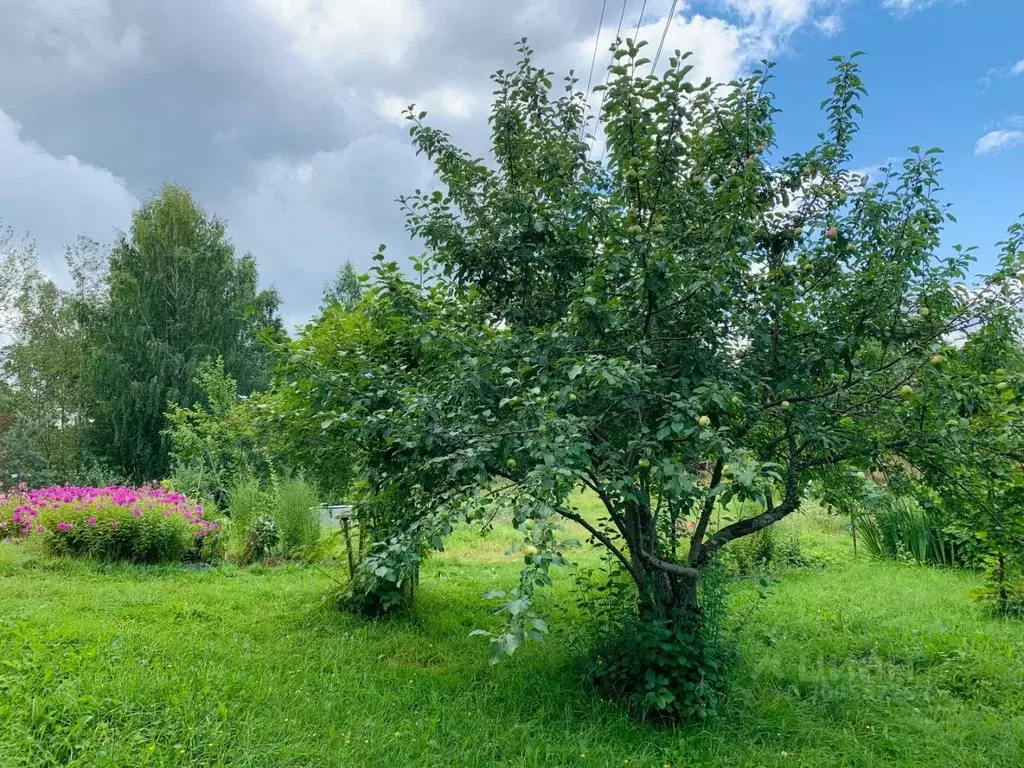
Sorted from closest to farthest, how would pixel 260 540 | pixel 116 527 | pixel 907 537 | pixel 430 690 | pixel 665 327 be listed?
1. pixel 665 327
2. pixel 430 690
3. pixel 116 527
4. pixel 907 537
5. pixel 260 540

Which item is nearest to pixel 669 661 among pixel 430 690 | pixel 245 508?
pixel 430 690

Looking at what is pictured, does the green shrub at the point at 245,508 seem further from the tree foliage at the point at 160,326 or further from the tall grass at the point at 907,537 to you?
the tree foliage at the point at 160,326

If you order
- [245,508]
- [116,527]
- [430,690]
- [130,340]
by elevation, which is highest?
[130,340]

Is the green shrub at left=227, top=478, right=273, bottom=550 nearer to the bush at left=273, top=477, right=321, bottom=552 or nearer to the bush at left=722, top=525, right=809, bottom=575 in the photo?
the bush at left=273, top=477, right=321, bottom=552

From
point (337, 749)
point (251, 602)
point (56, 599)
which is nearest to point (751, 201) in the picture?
point (337, 749)

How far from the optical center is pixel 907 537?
280 inches

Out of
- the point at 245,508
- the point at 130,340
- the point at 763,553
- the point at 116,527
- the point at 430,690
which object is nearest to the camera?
the point at 430,690

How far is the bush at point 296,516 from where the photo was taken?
7.20m

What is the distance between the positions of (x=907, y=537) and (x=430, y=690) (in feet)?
20.4

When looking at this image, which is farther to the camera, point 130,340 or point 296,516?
point 130,340

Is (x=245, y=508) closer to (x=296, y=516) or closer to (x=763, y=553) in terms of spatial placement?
(x=296, y=516)

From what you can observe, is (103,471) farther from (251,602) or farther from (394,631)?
(394,631)

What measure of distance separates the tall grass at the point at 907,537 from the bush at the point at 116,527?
23.6ft

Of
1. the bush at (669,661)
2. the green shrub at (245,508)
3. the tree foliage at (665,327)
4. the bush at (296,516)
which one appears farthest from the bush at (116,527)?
the bush at (669,661)
